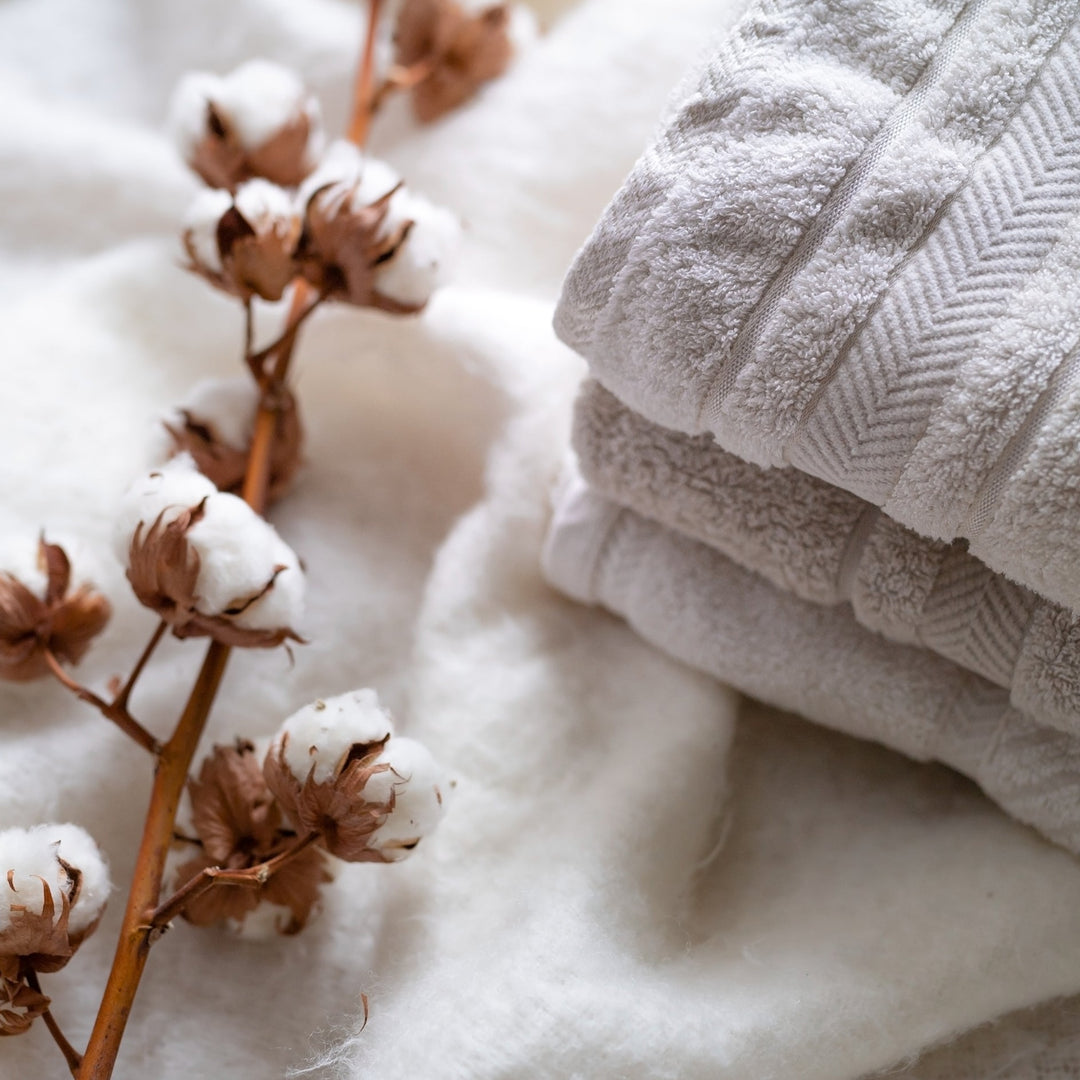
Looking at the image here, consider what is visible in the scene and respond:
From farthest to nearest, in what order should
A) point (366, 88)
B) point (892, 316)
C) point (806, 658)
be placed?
point (366, 88) → point (806, 658) → point (892, 316)

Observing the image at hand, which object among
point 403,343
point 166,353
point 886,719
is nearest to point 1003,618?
point 886,719

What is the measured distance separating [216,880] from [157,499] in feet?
0.45

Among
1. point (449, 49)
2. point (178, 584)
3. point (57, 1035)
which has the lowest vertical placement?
point (57, 1035)

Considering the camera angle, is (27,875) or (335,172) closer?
(27,875)

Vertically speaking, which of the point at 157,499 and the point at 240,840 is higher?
the point at 157,499

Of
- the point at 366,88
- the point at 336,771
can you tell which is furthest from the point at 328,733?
the point at 366,88

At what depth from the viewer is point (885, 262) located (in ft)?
1.18

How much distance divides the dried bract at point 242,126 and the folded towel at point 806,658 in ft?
0.69

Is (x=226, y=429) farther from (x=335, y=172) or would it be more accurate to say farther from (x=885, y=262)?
(x=885, y=262)

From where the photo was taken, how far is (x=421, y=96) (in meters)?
0.63

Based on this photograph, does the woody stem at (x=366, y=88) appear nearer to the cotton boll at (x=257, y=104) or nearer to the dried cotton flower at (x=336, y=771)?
the cotton boll at (x=257, y=104)

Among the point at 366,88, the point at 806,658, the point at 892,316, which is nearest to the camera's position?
the point at 892,316

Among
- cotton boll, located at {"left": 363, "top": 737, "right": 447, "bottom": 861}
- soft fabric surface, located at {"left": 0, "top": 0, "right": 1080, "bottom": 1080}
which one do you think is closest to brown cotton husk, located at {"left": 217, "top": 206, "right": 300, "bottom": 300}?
soft fabric surface, located at {"left": 0, "top": 0, "right": 1080, "bottom": 1080}

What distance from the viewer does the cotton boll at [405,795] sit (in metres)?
0.38
